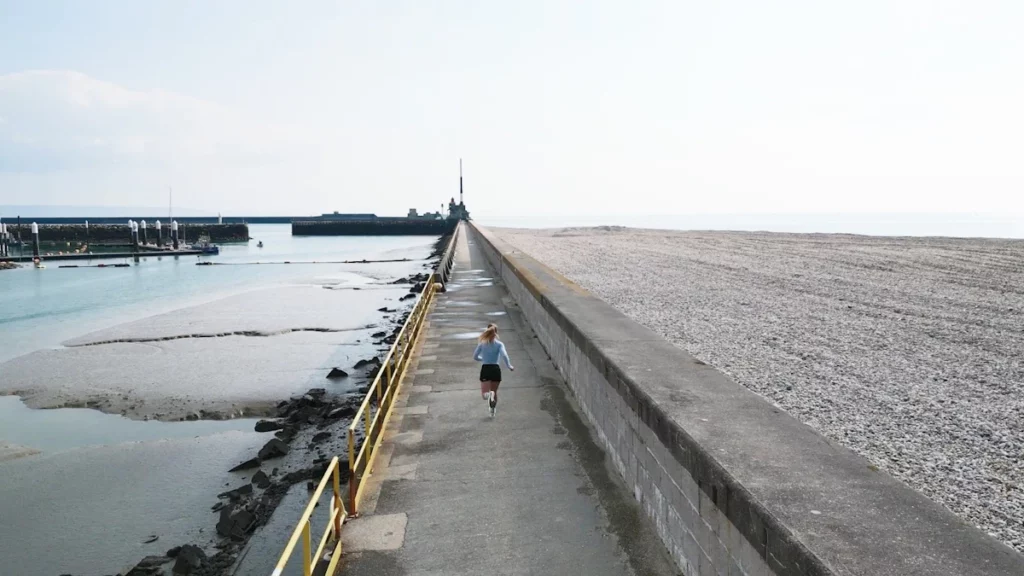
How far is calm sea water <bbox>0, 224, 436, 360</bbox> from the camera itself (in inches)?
1139

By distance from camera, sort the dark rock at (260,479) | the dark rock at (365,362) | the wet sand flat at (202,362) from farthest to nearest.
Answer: the dark rock at (365,362) → the wet sand flat at (202,362) → the dark rock at (260,479)

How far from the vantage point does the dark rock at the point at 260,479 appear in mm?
9984

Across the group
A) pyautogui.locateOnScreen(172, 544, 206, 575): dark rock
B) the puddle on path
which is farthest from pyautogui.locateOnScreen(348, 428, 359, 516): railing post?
the puddle on path

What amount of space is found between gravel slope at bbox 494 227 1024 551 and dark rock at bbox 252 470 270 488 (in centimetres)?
683

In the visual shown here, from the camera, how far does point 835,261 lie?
99.7ft

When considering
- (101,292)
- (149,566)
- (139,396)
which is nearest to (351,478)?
(149,566)

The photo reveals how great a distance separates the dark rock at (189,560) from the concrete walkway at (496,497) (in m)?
2.30

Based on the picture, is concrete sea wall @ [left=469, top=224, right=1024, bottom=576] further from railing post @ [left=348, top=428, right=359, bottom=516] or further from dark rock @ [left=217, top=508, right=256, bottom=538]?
dark rock @ [left=217, top=508, right=256, bottom=538]

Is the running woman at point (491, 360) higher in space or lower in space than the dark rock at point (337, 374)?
higher

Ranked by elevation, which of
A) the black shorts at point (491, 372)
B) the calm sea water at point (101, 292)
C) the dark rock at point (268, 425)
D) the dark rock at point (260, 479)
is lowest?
the calm sea water at point (101, 292)

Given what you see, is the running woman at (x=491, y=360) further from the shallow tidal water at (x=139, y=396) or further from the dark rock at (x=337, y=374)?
the dark rock at (x=337, y=374)

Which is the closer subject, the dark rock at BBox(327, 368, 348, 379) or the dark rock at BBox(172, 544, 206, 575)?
the dark rock at BBox(172, 544, 206, 575)

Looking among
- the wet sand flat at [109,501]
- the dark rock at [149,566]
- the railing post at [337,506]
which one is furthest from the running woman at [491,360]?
the dark rock at [149,566]

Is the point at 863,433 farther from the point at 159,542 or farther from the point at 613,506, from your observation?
the point at 159,542
